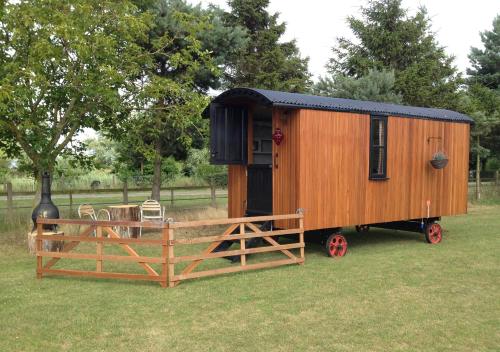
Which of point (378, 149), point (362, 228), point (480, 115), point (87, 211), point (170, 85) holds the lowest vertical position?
point (362, 228)

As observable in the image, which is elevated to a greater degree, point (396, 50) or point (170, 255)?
point (396, 50)

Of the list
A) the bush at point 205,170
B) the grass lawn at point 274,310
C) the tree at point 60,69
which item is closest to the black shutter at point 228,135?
→ the tree at point 60,69

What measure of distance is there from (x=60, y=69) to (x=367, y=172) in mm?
6792

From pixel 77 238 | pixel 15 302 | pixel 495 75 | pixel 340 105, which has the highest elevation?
pixel 495 75

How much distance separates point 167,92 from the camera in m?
11.8

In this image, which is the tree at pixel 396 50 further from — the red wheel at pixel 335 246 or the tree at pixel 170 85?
the red wheel at pixel 335 246

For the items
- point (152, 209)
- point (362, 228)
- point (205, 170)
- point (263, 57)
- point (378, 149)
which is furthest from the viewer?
point (205, 170)

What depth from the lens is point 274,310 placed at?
5621mm

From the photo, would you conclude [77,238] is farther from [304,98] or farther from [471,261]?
[471,261]

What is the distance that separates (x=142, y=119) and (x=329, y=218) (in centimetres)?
539

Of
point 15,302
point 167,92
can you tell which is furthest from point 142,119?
point 15,302

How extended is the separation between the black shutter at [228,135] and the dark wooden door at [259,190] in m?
0.36

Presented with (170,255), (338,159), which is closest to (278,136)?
(338,159)

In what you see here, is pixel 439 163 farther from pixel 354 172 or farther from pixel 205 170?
pixel 205 170
